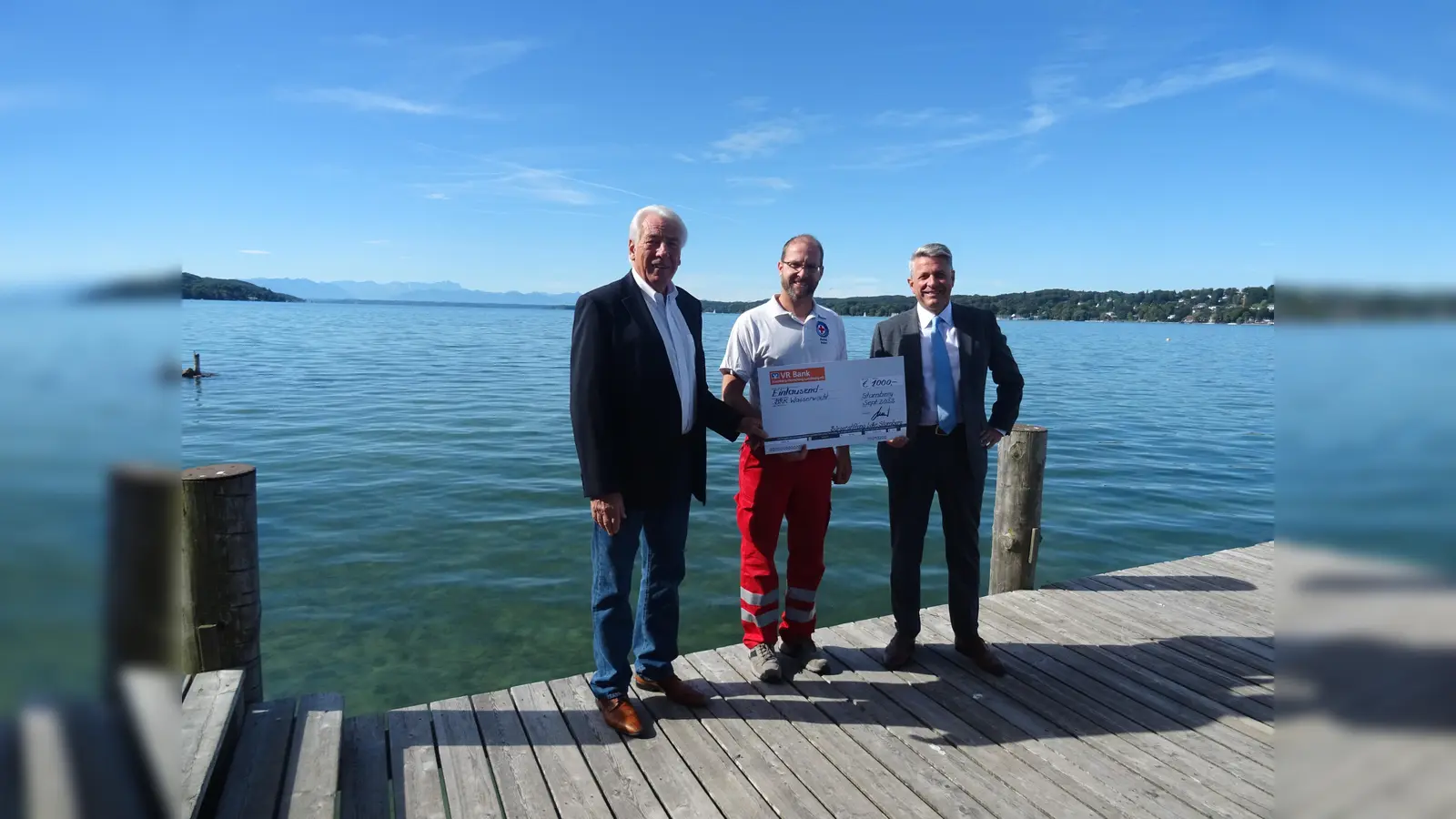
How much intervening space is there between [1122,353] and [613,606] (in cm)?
5091

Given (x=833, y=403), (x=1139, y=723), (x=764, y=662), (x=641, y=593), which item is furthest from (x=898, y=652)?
(x=641, y=593)

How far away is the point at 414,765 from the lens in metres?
3.31

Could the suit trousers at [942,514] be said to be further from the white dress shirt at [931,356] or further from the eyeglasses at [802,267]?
the eyeglasses at [802,267]

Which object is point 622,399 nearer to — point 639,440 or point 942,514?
point 639,440

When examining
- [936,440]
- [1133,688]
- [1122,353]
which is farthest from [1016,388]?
[1122,353]

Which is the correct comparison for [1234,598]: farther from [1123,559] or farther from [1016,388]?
[1123,559]

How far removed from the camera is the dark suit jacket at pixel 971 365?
418 centimetres

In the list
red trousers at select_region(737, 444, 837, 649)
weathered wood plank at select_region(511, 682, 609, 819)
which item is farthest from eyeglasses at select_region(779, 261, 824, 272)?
weathered wood plank at select_region(511, 682, 609, 819)

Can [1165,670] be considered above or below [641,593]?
below

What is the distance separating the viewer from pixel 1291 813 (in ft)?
3.41

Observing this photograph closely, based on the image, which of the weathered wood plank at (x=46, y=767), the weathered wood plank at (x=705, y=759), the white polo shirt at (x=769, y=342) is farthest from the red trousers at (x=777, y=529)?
the weathered wood plank at (x=46, y=767)

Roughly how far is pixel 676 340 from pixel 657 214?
56 centimetres

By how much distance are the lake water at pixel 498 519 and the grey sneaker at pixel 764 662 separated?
7.82 ft

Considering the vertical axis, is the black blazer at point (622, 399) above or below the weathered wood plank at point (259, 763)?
above
